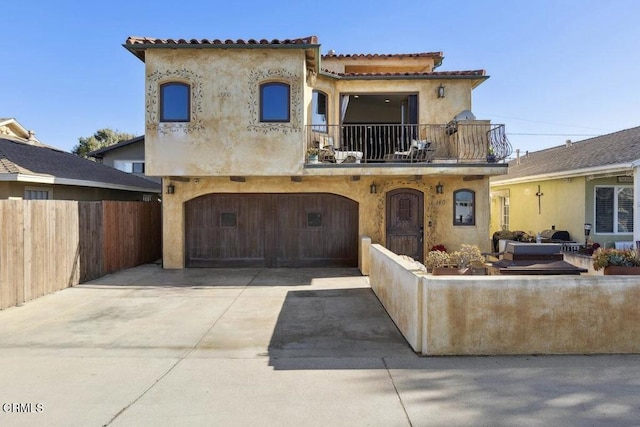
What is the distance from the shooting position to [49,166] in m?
12.2

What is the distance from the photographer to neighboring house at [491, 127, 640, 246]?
39.2ft

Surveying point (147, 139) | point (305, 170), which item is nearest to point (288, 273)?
point (305, 170)

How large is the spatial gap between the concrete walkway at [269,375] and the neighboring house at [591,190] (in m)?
8.85

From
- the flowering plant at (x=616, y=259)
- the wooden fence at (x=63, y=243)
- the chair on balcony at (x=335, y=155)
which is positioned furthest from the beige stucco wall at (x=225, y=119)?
the flowering plant at (x=616, y=259)

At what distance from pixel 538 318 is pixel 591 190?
9808 mm

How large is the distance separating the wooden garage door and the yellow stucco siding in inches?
77.4

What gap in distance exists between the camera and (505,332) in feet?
17.1

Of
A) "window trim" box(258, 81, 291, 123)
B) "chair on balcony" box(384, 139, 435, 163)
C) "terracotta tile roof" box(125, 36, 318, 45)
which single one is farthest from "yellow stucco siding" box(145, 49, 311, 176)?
"chair on balcony" box(384, 139, 435, 163)

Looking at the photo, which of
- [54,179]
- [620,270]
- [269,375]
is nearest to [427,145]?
[620,270]

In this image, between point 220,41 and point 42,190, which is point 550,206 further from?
point 42,190

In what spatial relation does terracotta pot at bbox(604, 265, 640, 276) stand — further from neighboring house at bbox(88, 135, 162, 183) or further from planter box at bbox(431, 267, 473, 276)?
neighboring house at bbox(88, 135, 162, 183)

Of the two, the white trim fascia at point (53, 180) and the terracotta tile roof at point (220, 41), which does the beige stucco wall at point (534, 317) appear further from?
the white trim fascia at point (53, 180)

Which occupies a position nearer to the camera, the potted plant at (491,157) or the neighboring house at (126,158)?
the potted plant at (491,157)

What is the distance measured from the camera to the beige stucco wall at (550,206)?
1316cm
